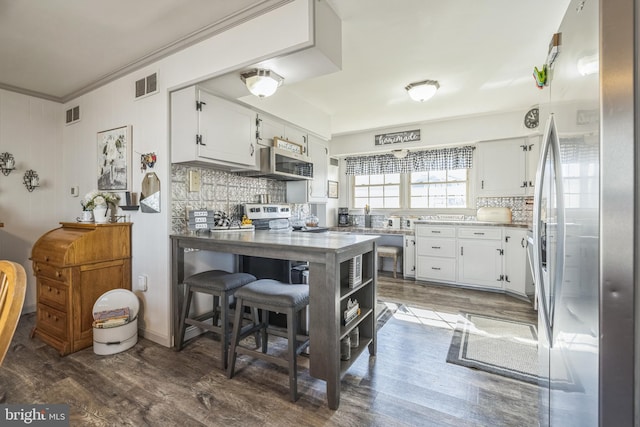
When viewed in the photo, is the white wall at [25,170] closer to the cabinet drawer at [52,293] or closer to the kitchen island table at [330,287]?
the cabinet drawer at [52,293]

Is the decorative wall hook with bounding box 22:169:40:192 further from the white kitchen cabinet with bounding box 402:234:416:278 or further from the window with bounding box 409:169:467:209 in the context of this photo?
the window with bounding box 409:169:467:209

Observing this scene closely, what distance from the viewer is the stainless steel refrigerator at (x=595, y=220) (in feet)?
2.26

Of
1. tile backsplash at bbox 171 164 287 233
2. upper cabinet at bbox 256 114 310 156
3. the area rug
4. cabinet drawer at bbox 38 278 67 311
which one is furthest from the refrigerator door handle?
cabinet drawer at bbox 38 278 67 311

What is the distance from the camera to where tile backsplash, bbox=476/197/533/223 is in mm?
4152

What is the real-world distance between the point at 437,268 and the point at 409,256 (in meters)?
0.46

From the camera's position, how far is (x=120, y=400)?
1730 millimetres

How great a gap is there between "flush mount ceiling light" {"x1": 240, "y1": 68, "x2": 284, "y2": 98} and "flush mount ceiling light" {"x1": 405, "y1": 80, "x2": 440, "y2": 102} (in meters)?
1.69

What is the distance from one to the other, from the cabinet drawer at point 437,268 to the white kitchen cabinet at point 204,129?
10.3 feet

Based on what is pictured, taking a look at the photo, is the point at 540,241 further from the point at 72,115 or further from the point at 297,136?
the point at 72,115

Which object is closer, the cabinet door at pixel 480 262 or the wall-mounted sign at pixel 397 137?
the cabinet door at pixel 480 262

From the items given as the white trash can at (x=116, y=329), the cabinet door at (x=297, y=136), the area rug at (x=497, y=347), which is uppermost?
the cabinet door at (x=297, y=136)

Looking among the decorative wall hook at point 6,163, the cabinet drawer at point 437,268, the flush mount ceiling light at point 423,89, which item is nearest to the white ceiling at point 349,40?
the flush mount ceiling light at point 423,89

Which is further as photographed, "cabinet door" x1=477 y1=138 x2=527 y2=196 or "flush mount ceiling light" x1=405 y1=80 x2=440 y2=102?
"cabinet door" x1=477 y1=138 x2=527 y2=196

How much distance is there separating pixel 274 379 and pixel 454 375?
1.24 m
